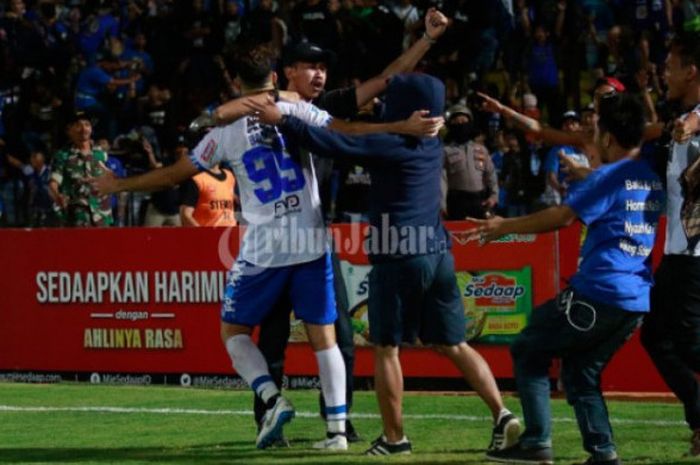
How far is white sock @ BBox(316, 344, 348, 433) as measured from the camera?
9344 mm

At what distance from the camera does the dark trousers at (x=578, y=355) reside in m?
7.98

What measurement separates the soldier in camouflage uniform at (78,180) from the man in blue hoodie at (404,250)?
747 cm

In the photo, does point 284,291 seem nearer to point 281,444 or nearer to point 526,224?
point 281,444

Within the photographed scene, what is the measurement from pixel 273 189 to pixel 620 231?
227cm

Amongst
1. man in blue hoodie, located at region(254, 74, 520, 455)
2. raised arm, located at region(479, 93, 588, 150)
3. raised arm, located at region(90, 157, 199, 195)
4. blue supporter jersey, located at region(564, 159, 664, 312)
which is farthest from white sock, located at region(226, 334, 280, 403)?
blue supporter jersey, located at region(564, 159, 664, 312)

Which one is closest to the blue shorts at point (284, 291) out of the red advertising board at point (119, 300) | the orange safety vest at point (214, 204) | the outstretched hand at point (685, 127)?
the outstretched hand at point (685, 127)

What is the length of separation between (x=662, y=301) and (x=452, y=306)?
1.19 metres

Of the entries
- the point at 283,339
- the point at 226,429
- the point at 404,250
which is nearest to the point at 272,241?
the point at 404,250

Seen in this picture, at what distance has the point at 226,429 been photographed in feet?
34.9

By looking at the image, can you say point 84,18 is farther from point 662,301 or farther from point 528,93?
point 662,301

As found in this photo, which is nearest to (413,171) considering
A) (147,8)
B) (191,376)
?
(191,376)

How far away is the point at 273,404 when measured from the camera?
9203mm

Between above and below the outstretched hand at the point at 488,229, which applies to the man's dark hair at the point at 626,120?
above

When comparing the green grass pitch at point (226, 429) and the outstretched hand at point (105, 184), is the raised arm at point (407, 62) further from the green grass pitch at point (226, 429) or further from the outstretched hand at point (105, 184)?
the green grass pitch at point (226, 429)
